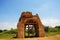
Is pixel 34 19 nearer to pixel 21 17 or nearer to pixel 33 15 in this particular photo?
pixel 33 15

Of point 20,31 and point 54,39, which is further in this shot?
point 20,31

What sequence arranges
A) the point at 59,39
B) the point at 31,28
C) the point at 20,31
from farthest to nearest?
the point at 31,28, the point at 20,31, the point at 59,39

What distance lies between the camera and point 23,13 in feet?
88.7

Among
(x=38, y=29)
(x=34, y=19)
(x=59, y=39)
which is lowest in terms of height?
(x=59, y=39)

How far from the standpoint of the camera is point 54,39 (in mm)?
22062

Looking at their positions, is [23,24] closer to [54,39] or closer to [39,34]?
[39,34]

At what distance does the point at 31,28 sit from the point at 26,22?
7.01 feet

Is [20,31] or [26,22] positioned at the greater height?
[26,22]

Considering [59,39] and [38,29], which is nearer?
[59,39]

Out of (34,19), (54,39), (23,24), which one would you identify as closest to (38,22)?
(34,19)

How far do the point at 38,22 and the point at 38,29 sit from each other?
1.31m

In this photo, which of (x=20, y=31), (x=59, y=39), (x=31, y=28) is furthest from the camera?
(x=31, y=28)

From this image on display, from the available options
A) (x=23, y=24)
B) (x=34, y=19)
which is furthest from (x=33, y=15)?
(x=23, y=24)

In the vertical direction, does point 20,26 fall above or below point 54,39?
above
